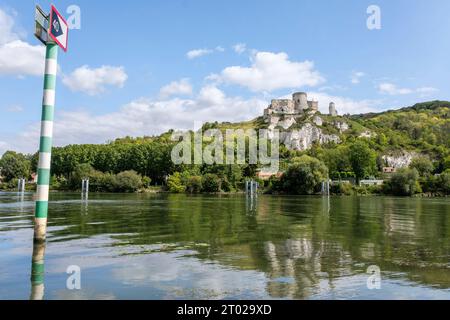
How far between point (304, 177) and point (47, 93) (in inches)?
4250

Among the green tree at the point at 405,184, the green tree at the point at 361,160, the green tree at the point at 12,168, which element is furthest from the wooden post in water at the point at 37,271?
the green tree at the point at 12,168

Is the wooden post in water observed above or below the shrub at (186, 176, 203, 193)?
below

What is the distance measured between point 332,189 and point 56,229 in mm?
111347

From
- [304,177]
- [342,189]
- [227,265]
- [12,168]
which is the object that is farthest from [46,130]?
[12,168]

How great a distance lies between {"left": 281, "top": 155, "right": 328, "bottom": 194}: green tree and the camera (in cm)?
12019

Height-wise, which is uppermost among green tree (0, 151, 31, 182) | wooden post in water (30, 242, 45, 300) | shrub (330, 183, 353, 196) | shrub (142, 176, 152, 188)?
green tree (0, 151, 31, 182)

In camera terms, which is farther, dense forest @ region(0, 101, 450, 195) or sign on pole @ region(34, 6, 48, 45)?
dense forest @ region(0, 101, 450, 195)

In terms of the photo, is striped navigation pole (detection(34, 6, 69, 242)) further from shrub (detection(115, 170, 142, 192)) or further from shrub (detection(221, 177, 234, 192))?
shrub (detection(115, 170, 142, 192))

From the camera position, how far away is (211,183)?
13262cm

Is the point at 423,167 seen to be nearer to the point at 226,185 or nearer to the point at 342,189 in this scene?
the point at 342,189

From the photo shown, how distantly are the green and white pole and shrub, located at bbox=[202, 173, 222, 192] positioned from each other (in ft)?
377

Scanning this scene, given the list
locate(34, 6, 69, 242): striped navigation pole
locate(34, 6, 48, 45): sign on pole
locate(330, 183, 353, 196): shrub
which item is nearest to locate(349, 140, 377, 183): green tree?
locate(330, 183, 353, 196): shrub

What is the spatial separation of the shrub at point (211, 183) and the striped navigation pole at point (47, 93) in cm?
11505
